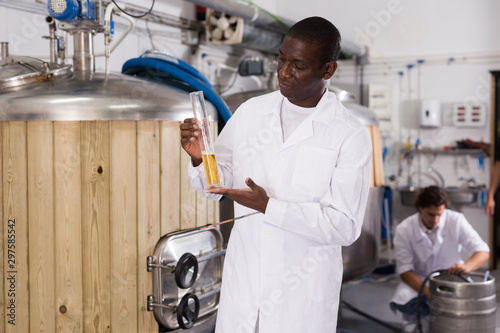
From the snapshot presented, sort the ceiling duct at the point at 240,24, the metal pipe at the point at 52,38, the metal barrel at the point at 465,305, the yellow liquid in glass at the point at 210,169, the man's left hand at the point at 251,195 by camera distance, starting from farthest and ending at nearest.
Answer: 1. the ceiling duct at the point at 240,24
2. the metal barrel at the point at 465,305
3. the metal pipe at the point at 52,38
4. the yellow liquid in glass at the point at 210,169
5. the man's left hand at the point at 251,195

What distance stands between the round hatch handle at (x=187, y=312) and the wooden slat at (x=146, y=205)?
155 mm

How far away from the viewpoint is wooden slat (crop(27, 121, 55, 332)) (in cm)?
253

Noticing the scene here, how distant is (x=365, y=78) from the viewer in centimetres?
735

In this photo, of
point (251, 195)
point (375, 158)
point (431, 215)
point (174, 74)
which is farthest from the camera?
point (375, 158)

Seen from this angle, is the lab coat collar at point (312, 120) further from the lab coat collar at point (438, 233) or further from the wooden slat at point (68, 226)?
the lab coat collar at point (438, 233)

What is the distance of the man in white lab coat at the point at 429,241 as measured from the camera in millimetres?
4285

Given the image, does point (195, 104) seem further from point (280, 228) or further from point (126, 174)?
point (126, 174)

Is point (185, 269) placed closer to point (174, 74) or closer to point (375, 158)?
point (174, 74)

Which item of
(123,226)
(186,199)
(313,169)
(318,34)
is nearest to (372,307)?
(186,199)

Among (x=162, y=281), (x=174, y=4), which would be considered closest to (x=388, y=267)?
(x=174, y=4)

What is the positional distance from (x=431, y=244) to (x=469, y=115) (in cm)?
284

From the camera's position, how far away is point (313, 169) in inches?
74.0

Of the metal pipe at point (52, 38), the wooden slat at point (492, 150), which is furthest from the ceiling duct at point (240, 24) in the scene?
the wooden slat at point (492, 150)

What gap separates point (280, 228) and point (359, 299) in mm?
3948
